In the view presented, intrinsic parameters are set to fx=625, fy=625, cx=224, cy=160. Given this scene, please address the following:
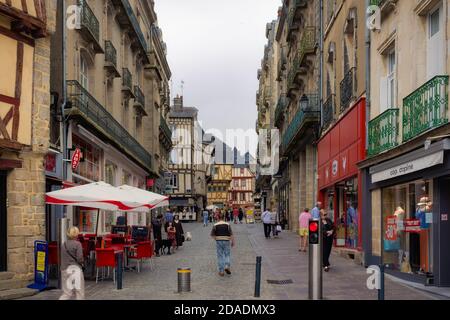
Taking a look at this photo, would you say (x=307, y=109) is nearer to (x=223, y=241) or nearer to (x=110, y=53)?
(x=110, y=53)

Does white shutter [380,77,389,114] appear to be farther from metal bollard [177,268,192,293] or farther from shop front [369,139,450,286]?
metal bollard [177,268,192,293]

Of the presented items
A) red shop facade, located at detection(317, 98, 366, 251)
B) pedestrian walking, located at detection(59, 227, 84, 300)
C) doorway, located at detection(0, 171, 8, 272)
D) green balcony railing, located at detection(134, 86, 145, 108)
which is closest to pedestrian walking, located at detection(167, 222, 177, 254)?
red shop facade, located at detection(317, 98, 366, 251)

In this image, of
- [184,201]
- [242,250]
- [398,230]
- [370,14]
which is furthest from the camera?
[184,201]

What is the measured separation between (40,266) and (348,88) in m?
11.3

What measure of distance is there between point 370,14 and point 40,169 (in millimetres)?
9280

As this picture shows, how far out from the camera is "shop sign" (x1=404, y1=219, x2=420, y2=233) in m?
13.3

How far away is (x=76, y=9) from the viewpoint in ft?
66.2

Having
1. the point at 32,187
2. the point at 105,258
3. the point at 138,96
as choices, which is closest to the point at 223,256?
the point at 105,258

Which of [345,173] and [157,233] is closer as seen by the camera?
[345,173]

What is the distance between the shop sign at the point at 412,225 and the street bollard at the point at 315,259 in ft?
12.4

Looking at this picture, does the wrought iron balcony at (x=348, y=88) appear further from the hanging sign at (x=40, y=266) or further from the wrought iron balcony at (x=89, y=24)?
the hanging sign at (x=40, y=266)

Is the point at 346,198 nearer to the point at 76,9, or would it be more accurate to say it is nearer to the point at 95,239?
the point at 95,239

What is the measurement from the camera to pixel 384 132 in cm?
1541

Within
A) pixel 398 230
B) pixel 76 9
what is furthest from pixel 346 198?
pixel 76 9
